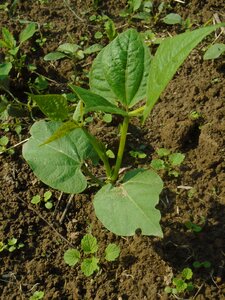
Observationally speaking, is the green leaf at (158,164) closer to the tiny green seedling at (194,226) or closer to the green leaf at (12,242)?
the tiny green seedling at (194,226)

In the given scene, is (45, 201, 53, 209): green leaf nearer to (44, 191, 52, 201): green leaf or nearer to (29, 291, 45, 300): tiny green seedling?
(44, 191, 52, 201): green leaf

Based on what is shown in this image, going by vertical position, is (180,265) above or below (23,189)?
below

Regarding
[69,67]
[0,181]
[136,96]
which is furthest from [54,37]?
[136,96]

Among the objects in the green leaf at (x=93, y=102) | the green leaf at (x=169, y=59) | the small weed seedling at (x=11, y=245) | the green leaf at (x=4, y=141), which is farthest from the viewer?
the green leaf at (x=4, y=141)

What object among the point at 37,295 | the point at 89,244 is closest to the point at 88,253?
the point at 89,244

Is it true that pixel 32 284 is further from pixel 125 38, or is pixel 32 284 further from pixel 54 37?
pixel 54 37

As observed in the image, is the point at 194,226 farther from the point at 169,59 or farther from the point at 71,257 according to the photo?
the point at 169,59

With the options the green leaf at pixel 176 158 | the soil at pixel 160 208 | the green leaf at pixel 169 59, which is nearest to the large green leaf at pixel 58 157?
the soil at pixel 160 208
